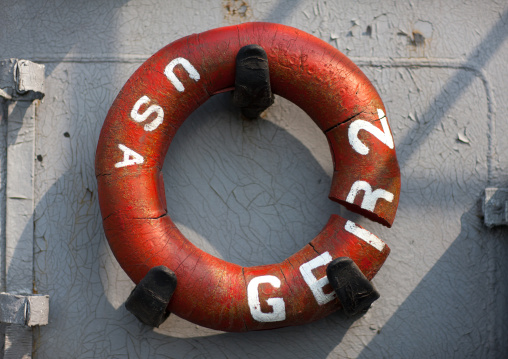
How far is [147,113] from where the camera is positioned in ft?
6.84

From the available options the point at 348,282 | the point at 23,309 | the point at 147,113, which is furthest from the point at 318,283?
the point at 23,309

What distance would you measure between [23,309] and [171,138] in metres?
1.02

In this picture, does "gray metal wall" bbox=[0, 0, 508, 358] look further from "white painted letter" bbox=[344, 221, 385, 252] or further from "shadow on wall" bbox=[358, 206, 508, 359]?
"white painted letter" bbox=[344, 221, 385, 252]

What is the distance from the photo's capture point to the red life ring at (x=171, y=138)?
2.02 meters

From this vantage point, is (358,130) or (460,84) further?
(460,84)

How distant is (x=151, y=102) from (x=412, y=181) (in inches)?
50.3

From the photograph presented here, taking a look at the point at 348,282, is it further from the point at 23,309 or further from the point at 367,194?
the point at 23,309

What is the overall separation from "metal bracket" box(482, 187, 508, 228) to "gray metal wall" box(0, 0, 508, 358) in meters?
0.04

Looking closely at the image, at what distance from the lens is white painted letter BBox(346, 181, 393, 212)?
2.09m

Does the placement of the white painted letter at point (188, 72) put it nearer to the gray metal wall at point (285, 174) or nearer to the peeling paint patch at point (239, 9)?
the gray metal wall at point (285, 174)

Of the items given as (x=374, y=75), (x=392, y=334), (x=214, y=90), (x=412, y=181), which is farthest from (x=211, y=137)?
(x=392, y=334)

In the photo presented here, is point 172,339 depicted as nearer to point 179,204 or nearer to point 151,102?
point 179,204

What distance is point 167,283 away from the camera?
1.96 meters

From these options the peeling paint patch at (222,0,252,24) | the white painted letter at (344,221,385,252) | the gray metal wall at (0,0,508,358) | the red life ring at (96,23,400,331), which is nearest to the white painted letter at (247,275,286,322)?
the red life ring at (96,23,400,331)
